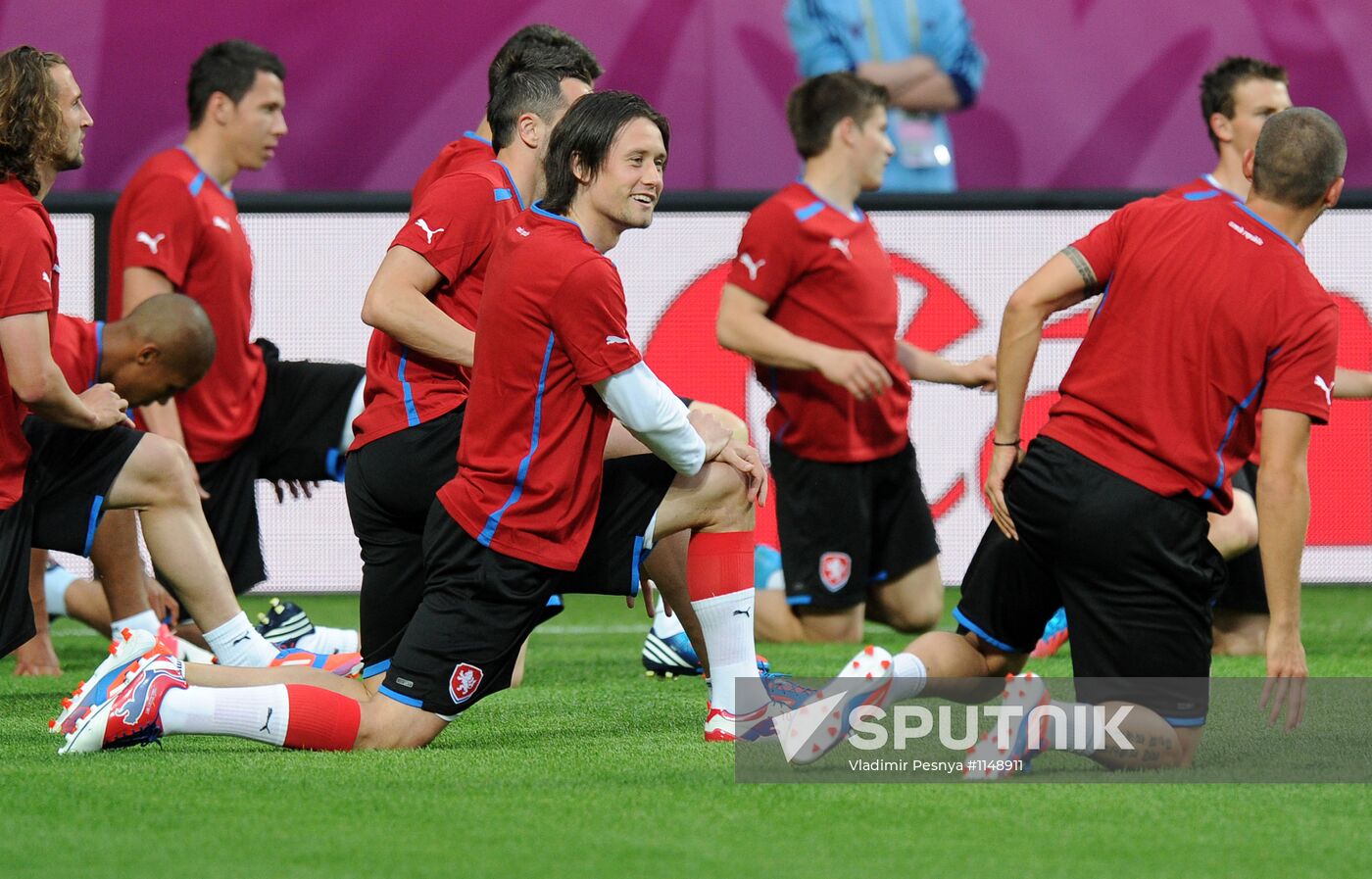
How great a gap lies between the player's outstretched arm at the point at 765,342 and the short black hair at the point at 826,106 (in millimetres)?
769

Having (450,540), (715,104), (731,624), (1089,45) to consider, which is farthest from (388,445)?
(1089,45)

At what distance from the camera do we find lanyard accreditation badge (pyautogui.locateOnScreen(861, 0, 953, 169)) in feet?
31.8

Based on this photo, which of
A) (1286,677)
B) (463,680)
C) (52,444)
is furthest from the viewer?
(52,444)

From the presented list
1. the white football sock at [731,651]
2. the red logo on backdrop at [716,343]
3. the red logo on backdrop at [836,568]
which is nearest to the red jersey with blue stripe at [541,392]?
the white football sock at [731,651]

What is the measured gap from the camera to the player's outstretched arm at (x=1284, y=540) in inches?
169

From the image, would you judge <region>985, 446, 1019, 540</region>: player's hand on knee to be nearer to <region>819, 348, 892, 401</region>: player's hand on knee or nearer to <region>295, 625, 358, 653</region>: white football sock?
<region>819, 348, 892, 401</region>: player's hand on knee

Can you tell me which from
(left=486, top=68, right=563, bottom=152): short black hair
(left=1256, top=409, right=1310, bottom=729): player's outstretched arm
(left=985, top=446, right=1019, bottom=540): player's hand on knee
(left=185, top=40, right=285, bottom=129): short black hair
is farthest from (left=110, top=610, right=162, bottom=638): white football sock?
(left=1256, top=409, right=1310, bottom=729): player's outstretched arm

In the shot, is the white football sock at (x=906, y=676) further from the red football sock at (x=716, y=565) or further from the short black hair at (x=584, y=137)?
the short black hair at (x=584, y=137)

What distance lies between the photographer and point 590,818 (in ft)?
12.6

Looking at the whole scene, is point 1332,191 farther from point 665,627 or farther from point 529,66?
point 665,627

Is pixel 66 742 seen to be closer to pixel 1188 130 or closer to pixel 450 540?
pixel 450 540

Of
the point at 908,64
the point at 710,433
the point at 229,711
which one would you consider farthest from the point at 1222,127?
the point at 229,711

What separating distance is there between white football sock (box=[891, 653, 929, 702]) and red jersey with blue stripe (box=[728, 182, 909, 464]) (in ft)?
9.98

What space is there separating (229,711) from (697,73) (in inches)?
234
